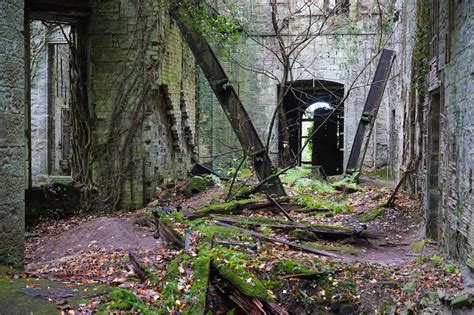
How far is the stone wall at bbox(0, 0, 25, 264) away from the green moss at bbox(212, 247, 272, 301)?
2.18m

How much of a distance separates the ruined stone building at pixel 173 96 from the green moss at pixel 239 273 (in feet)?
7.11

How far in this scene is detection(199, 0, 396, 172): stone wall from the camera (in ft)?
53.0

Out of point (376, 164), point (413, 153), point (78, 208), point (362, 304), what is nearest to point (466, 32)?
point (362, 304)

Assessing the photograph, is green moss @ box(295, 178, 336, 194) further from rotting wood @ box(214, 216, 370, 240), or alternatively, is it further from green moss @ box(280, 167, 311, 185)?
rotting wood @ box(214, 216, 370, 240)

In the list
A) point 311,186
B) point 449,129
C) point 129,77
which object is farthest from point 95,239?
point 311,186

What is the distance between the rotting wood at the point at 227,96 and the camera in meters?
10.4

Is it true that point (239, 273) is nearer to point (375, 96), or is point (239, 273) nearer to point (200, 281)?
point (200, 281)

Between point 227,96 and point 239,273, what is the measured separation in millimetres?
5708

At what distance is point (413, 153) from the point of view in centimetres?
1000

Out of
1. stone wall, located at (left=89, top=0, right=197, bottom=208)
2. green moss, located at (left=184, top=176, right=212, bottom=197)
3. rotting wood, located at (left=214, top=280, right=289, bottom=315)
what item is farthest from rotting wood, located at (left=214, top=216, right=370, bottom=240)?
green moss, located at (left=184, top=176, right=212, bottom=197)

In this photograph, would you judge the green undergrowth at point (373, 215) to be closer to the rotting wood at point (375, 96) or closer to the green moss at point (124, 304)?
the rotting wood at point (375, 96)

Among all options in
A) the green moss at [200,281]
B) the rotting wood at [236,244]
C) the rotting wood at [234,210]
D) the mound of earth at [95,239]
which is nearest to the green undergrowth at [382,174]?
the rotting wood at [234,210]

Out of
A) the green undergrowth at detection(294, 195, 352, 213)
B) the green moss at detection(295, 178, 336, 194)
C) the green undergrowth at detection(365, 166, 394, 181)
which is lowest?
the green undergrowth at detection(294, 195, 352, 213)

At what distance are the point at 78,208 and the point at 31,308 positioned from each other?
20.6 feet
